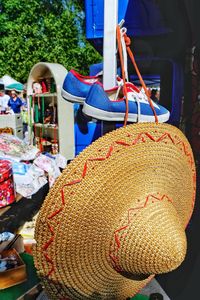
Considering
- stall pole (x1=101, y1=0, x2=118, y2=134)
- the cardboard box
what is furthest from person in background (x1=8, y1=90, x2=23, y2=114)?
stall pole (x1=101, y1=0, x2=118, y2=134)

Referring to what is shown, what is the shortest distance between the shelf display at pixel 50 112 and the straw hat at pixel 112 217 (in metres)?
4.91

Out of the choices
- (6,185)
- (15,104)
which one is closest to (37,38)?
(15,104)

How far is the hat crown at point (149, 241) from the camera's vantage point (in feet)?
2.78

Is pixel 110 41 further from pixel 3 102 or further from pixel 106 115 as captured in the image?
pixel 3 102

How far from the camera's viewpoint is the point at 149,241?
0.86 m

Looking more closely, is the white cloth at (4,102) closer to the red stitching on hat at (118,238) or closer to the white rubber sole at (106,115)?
the white rubber sole at (106,115)

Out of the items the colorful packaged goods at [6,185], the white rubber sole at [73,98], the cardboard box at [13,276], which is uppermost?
the white rubber sole at [73,98]

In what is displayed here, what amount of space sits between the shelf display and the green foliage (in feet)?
18.1

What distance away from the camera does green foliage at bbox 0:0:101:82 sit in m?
11.5

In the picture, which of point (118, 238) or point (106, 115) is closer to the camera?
point (118, 238)

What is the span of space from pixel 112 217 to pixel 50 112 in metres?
5.60

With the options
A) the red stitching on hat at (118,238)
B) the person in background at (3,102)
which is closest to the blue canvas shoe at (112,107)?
the red stitching on hat at (118,238)

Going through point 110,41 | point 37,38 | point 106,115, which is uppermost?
point 37,38

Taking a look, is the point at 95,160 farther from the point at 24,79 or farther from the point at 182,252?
the point at 24,79
